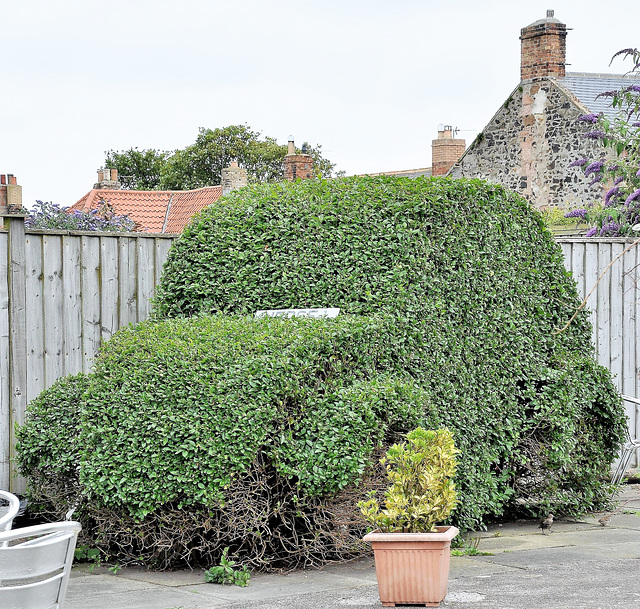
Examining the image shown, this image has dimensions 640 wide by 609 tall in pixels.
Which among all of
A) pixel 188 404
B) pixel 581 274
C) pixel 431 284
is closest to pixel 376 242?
pixel 431 284

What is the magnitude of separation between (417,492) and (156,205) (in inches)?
915

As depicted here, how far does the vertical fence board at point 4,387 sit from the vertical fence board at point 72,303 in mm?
430

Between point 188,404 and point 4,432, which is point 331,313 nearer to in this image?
point 188,404

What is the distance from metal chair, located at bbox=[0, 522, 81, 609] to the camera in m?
3.13

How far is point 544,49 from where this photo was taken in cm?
2238

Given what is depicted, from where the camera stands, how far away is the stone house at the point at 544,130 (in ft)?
69.4

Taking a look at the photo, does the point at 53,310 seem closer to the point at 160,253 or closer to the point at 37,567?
the point at 160,253

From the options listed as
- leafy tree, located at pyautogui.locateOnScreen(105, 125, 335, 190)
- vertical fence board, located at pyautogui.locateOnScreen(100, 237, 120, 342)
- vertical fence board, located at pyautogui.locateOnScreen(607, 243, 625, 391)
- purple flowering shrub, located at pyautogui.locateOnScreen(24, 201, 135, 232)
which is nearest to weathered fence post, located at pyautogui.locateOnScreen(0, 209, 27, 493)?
vertical fence board, located at pyautogui.locateOnScreen(100, 237, 120, 342)

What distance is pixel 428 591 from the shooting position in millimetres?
4840

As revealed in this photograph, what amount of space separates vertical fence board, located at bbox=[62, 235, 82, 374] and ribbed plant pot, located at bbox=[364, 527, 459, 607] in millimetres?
3015

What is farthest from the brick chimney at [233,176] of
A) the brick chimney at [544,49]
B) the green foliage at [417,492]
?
the green foliage at [417,492]

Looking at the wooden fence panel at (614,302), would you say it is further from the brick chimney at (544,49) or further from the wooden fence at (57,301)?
the brick chimney at (544,49)

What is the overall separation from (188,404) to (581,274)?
17.3 feet

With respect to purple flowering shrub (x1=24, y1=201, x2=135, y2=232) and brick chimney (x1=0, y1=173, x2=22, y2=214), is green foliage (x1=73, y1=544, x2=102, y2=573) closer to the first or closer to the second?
purple flowering shrub (x1=24, y1=201, x2=135, y2=232)
